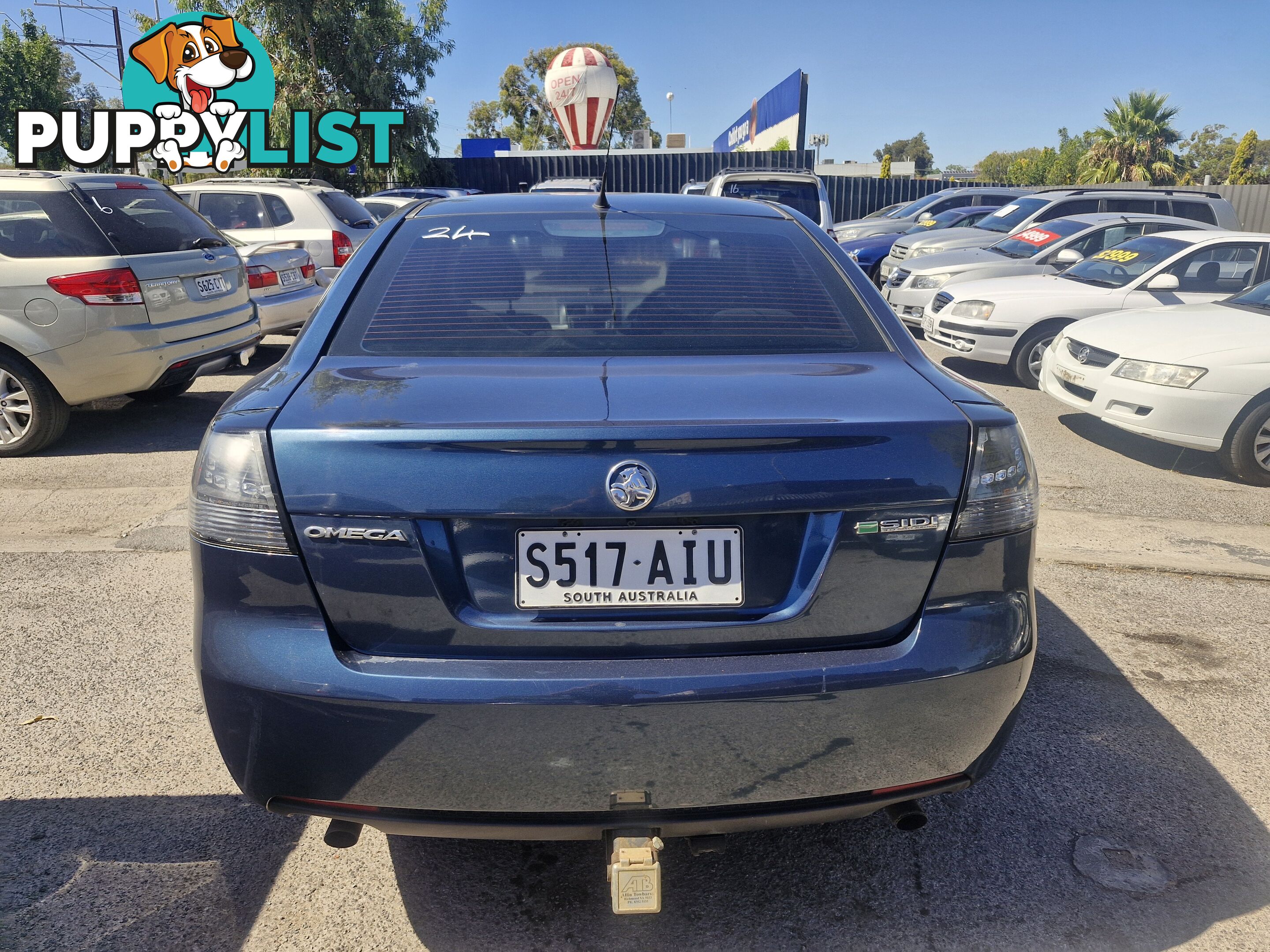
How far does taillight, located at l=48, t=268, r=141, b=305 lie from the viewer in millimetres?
5973

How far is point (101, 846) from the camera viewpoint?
2484 mm

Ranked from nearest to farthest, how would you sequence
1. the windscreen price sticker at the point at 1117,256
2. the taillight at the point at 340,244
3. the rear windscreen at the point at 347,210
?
the windscreen price sticker at the point at 1117,256 < the taillight at the point at 340,244 < the rear windscreen at the point at 347,210

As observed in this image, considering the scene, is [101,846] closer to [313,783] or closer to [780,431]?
[313,783]

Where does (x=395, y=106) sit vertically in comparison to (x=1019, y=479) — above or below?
above

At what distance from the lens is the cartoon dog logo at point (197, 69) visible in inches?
966

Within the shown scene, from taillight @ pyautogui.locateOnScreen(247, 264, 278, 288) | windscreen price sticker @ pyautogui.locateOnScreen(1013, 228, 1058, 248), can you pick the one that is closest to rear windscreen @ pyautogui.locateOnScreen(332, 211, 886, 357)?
taillight @ pyautogui.locateOnScreen(247, 264, 278, 288)

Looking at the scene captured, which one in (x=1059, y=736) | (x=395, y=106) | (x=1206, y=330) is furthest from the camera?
(x=395, y=106)

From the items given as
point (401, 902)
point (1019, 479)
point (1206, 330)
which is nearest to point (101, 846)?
point (401, 902)

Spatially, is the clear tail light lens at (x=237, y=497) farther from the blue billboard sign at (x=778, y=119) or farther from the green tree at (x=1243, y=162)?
the green tree at (x=1243, y=162)

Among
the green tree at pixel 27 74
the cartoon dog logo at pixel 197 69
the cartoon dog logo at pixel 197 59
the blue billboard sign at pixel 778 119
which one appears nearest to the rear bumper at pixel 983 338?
the cartoon dog logo at pixel 197 69

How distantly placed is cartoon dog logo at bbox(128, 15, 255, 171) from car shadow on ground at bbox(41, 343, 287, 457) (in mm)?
19206

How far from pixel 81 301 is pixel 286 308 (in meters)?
2.88

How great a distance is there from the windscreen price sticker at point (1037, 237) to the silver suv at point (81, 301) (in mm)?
9208

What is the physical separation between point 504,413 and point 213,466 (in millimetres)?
605
